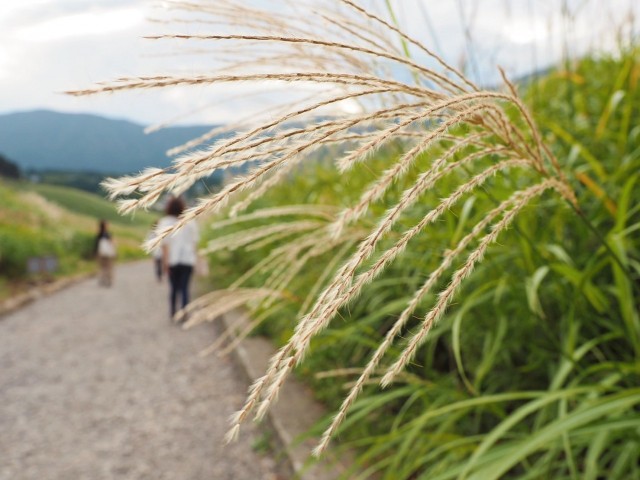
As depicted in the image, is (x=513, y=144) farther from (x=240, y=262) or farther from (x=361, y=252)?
(x=240, y=262)

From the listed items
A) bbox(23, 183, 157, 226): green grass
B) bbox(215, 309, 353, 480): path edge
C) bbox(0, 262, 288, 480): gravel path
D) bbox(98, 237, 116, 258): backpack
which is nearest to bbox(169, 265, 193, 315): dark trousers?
bbox(0, 262, 288, 480): gravel path

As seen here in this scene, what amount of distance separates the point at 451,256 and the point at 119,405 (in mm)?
4746

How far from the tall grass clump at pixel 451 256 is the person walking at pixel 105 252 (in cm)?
1062

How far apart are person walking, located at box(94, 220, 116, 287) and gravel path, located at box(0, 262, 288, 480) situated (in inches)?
178

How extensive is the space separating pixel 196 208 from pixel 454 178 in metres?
1.77

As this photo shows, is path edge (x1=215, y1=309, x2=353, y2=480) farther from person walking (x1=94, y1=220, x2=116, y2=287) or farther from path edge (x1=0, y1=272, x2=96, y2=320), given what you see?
person walking (x1=94, y1=220, x2=116, y2=287)

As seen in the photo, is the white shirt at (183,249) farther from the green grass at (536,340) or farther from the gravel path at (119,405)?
the green grass at (536,340)

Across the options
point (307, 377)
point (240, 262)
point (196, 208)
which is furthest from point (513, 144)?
point (240, 262)

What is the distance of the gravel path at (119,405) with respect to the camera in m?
3.77

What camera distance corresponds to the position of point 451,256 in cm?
84

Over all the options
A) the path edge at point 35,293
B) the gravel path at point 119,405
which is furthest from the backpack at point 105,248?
the gravel path at point 119,405

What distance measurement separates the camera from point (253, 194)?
3.30 ft

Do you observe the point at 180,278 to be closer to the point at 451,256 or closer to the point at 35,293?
the point at 35,293

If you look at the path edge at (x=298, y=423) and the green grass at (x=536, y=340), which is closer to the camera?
the green grass at (x=536, y=340)
